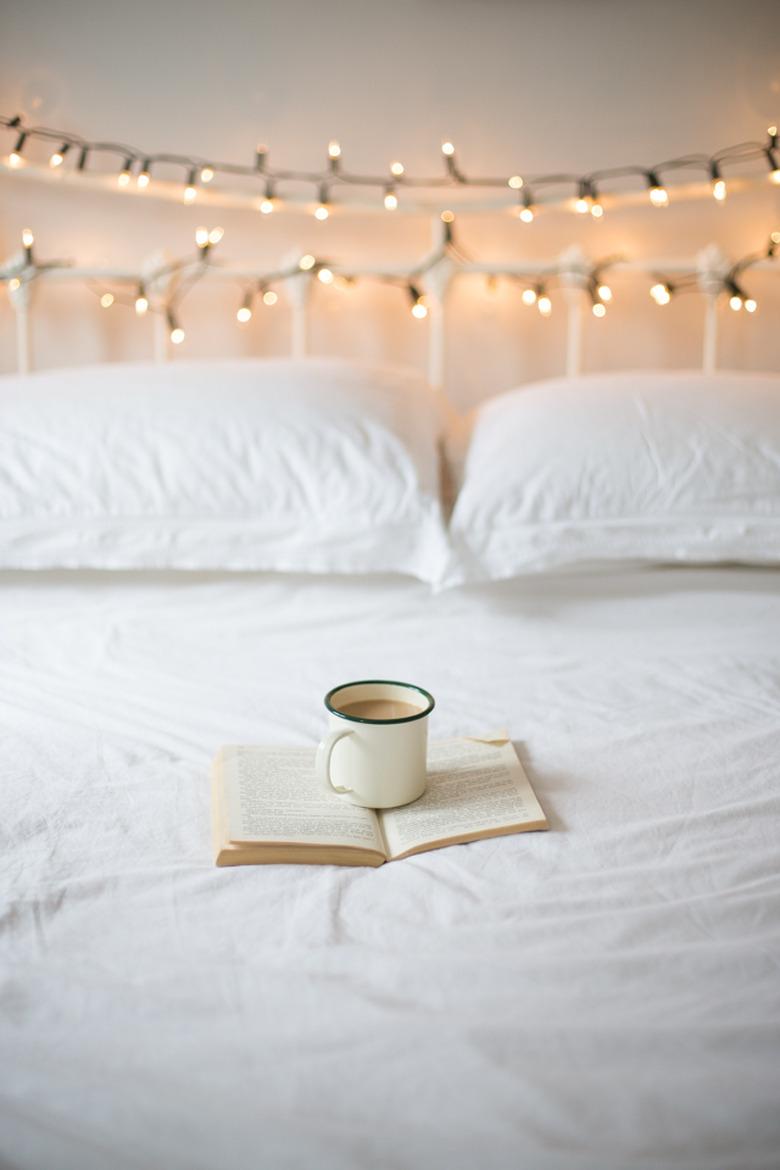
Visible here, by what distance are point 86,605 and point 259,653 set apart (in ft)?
0.86

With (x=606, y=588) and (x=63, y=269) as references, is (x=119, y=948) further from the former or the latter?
(x=63, y=269)

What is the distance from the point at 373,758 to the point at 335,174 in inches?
57.5

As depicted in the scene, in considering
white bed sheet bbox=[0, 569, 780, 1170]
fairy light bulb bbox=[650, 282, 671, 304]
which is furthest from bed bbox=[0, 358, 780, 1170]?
fairy light bulb bbox=[650, 282, 671, 304]

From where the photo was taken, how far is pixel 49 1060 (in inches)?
19.4

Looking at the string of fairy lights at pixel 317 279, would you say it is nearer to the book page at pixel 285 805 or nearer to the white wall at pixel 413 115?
the white wall at pixel 413 115

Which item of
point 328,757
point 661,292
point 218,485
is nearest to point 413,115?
point 661,292

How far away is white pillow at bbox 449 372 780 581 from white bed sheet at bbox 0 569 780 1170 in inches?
6.0

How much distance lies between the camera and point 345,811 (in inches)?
29.2

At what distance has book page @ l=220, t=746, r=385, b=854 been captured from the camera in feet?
2.28

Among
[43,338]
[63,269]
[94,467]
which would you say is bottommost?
[94,467]

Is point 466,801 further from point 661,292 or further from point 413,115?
point 413,115

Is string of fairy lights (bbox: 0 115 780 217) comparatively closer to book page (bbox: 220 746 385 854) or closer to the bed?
the bed

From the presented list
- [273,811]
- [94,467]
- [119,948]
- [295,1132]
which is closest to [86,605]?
[94,467]

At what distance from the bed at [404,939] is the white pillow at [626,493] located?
133mm
